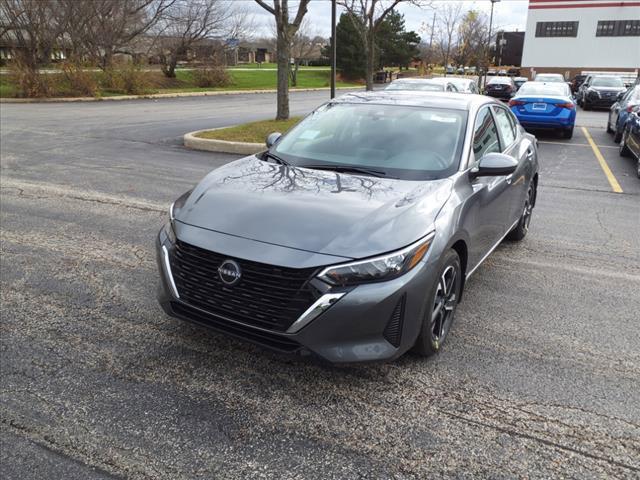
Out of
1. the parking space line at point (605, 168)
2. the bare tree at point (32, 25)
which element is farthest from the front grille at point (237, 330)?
the bare tree at point (32, 25)

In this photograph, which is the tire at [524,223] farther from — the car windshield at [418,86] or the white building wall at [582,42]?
the white building wall at [582,42]

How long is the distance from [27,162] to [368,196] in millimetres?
8730

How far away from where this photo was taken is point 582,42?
54.1 meters

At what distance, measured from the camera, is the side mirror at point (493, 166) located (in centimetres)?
386

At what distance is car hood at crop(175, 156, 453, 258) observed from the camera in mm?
2953

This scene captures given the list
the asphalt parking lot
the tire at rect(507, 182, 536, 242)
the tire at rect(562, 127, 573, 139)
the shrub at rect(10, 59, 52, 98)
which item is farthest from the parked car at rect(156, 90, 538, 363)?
the shrub at rect(10, 59, 52, 98)

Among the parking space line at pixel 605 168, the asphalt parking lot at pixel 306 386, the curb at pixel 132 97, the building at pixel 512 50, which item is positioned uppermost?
the building at pixel 512 50

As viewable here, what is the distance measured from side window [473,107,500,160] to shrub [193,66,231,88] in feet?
121

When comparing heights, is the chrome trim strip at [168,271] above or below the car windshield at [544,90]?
below

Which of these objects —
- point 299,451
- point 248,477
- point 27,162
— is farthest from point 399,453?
point 27,162

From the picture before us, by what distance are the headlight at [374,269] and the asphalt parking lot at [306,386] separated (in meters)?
0.72

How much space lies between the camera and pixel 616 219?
6777mm

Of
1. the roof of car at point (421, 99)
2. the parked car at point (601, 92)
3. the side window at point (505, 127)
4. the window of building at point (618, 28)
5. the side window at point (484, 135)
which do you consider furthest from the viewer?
the window of building at point (618, 28)

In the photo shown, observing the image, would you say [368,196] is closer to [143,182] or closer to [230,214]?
[230,214]
